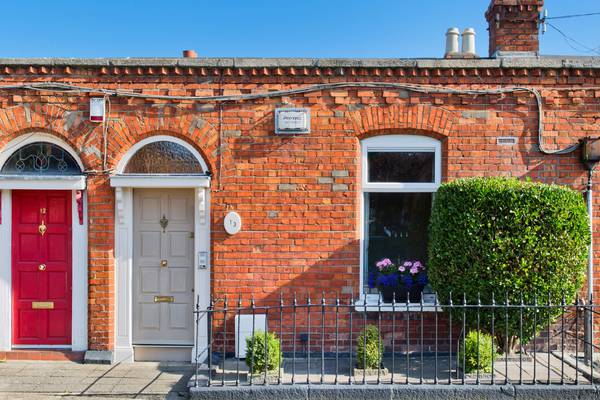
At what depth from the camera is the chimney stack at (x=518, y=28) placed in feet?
22.5

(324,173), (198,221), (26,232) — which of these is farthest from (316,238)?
(26,232)

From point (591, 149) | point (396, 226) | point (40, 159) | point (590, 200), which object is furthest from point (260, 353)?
point (591, 149)

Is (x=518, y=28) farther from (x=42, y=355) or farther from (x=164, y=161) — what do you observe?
(x=42, y=355)

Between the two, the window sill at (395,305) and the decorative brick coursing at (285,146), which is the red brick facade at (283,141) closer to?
the decorative brick coursing at (285,146)

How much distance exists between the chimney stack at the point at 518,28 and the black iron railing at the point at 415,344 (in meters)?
3.50

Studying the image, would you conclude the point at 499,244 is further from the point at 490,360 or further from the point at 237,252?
the point at 237,252

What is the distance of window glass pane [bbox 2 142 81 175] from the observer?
6.50 meters

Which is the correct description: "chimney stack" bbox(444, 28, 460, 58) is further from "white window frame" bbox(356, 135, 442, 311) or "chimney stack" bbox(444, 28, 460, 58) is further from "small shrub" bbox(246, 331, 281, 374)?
"small shrub" bbox(246, 331, 281, 374)

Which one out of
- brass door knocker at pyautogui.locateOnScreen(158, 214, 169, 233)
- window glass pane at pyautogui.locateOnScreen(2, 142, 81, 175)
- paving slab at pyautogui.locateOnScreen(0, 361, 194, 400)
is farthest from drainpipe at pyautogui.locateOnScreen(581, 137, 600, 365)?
window glass pane at pyautogui.locateOnScreen(2, 142, 81, 175)

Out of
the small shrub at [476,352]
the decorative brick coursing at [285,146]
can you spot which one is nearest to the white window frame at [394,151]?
the decorative brick coursing at [285,146]

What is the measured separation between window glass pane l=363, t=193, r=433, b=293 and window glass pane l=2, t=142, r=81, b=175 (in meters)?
4.00

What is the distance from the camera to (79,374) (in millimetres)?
5934

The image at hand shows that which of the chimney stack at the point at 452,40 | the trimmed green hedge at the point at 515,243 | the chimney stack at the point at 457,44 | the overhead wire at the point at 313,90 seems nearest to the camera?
the trimmed green hedge at the point at 515,243

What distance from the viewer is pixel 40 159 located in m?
6.51
